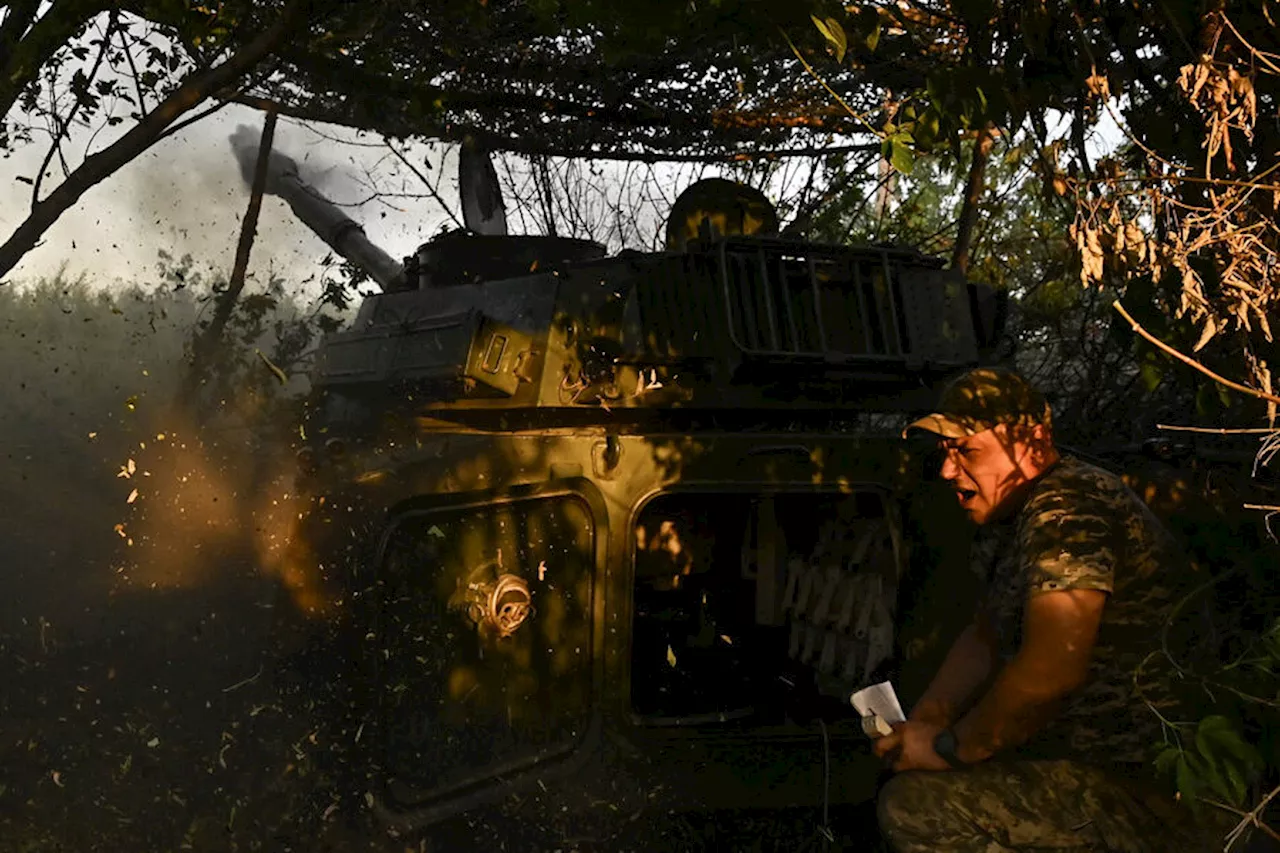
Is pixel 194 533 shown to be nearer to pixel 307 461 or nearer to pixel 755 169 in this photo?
pixel 307 461

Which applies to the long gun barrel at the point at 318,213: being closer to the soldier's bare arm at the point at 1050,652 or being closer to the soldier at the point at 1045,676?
the soldier at the point at 1045,676

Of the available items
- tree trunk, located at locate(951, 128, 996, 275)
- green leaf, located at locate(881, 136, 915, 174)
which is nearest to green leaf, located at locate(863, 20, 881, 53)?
green leaf, located at locate(881, 136, 915, 174)

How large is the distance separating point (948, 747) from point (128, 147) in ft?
12.1

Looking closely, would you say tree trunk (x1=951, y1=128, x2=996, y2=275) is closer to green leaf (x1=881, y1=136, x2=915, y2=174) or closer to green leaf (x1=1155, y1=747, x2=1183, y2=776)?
green leaf (x1=881, y1=136, x2=915, y2=174)

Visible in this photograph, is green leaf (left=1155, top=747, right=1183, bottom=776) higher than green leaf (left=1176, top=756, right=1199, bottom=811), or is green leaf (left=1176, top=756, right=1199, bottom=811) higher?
green leaf (left=1155, top=747, right=1183, bottom=776)

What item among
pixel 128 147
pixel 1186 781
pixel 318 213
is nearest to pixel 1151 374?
pixel 1186 781

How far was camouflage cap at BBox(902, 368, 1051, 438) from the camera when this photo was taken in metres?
3.50

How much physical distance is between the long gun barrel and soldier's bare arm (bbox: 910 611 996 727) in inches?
187

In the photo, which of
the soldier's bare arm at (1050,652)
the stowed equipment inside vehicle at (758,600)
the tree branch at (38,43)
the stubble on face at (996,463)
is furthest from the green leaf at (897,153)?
the tree branch at (38,43)

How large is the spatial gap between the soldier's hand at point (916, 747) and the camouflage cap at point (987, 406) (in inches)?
31.6

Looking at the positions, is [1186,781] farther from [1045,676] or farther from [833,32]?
[833,32]

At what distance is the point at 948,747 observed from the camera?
136 inches

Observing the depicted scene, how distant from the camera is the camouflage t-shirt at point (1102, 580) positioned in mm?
3234

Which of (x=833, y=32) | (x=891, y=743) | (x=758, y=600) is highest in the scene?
(x=833, y=32)
